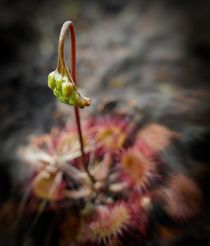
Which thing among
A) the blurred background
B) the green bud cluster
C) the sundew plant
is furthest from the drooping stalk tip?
the blurred background

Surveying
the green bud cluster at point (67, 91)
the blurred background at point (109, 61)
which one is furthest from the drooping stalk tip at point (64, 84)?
the blurred background at point (109, 61)

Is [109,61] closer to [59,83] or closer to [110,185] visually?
[110,185]

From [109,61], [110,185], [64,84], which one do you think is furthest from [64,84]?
[109,61]

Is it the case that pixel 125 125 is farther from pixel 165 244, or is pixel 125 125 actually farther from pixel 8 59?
pixel 8 59

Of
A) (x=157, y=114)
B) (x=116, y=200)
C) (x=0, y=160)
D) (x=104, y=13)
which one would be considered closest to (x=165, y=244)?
(x=116, y=200)

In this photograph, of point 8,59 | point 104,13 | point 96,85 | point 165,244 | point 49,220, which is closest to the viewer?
point 165,244

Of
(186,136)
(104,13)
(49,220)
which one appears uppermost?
(104,13)
